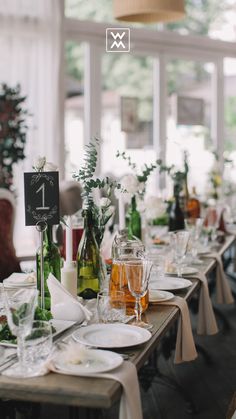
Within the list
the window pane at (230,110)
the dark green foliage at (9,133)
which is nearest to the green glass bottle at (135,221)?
the dark green foliage at (9,133)

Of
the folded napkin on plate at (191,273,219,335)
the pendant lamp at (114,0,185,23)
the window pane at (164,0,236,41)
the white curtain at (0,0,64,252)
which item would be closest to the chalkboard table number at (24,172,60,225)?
the folded napkin on plate at (191,273,219,335)

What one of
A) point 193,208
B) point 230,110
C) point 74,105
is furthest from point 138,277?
point 230,110

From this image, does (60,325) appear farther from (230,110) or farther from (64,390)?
(230,110)

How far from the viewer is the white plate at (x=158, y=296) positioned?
2168 millimetres

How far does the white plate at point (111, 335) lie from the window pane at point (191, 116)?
211 inches

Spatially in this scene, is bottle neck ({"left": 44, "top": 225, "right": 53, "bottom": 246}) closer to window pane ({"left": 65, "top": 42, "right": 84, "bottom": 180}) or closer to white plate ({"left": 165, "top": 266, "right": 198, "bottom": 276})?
white plate ({"left": 165, "top": 266, "right": 198, "bottom": 276})

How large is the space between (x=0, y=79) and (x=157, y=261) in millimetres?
3415

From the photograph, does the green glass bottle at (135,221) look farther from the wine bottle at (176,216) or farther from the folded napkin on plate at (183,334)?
the folded napkin on plate at (183,334)

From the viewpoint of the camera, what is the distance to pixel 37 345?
151cm

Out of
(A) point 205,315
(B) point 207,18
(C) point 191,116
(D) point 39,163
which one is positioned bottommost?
(A) point 205,315

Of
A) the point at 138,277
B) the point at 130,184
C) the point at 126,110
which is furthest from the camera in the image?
the point at 126,110

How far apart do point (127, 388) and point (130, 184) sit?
1.63 meters

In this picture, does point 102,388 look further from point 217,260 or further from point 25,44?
point 25,44

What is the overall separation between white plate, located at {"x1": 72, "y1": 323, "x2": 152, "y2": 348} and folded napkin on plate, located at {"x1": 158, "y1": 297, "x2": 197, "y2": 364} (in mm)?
400
